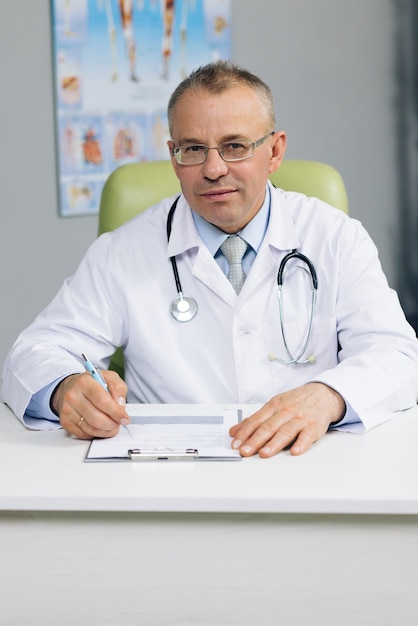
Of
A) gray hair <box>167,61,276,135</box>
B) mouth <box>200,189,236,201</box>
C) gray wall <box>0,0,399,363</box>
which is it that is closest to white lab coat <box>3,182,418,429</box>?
mouth <box>200,189,236,201</box>

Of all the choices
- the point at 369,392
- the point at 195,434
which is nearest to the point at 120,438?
the point at 195,434

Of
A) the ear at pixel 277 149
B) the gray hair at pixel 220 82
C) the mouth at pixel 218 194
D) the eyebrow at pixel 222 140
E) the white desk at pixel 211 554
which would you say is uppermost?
the gray hair at pixel 220 82

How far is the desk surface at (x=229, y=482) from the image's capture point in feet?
3.51

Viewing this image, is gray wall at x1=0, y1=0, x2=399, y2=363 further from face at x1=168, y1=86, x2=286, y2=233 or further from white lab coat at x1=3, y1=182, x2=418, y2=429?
face at x1=168, y1=86, x2=286, y2=233

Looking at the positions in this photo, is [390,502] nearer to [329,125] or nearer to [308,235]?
[308,235]

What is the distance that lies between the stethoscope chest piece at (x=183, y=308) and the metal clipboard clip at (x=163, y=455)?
0.54m

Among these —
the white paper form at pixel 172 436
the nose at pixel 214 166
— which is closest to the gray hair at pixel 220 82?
the nose at pixel 214 166

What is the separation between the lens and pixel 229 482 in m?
1.13

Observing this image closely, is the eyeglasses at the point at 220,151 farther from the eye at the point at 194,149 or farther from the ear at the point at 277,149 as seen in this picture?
the ear at the point at 277,149

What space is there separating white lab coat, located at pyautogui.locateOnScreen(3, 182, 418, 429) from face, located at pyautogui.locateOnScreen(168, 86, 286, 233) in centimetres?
9

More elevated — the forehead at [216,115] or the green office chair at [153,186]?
the forehead at [216,115]

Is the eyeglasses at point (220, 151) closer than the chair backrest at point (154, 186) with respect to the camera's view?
Yes

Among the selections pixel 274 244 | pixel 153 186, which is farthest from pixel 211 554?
pixel 153 186

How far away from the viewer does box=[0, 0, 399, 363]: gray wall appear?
3.29m
